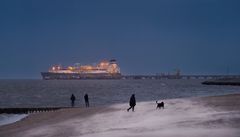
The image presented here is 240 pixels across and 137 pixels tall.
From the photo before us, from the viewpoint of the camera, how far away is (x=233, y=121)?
54.9ft

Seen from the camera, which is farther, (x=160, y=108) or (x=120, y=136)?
(x=160, y=108)

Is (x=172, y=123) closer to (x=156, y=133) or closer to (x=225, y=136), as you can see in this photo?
(x=156, y=133)

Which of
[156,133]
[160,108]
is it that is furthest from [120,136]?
[160,108]

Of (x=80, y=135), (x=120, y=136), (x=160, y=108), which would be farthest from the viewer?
(x=160, y=108)

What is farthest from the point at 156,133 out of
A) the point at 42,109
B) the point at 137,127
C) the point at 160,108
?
the point at 42,109

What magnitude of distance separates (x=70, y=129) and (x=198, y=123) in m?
5.94

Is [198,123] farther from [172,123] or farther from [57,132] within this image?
[57,132]

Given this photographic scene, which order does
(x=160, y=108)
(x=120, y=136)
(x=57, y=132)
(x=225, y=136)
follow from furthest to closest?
(x=160, y=108) < (x=57, y=132) < (x=120, y=136) < (x=225, y=136)

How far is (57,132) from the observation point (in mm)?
18766

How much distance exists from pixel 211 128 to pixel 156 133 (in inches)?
77.4

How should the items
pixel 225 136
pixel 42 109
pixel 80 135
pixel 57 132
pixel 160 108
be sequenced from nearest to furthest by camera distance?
1. pixel 225 136
2. pixel 80 135
3. pixel 57 132
4. pixel 160 108
5. pixel 42 109

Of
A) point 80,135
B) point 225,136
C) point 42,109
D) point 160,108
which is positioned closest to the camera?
point 225,136

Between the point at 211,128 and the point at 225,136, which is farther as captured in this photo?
the point at 211,128

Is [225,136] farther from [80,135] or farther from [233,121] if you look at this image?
[80,135]
